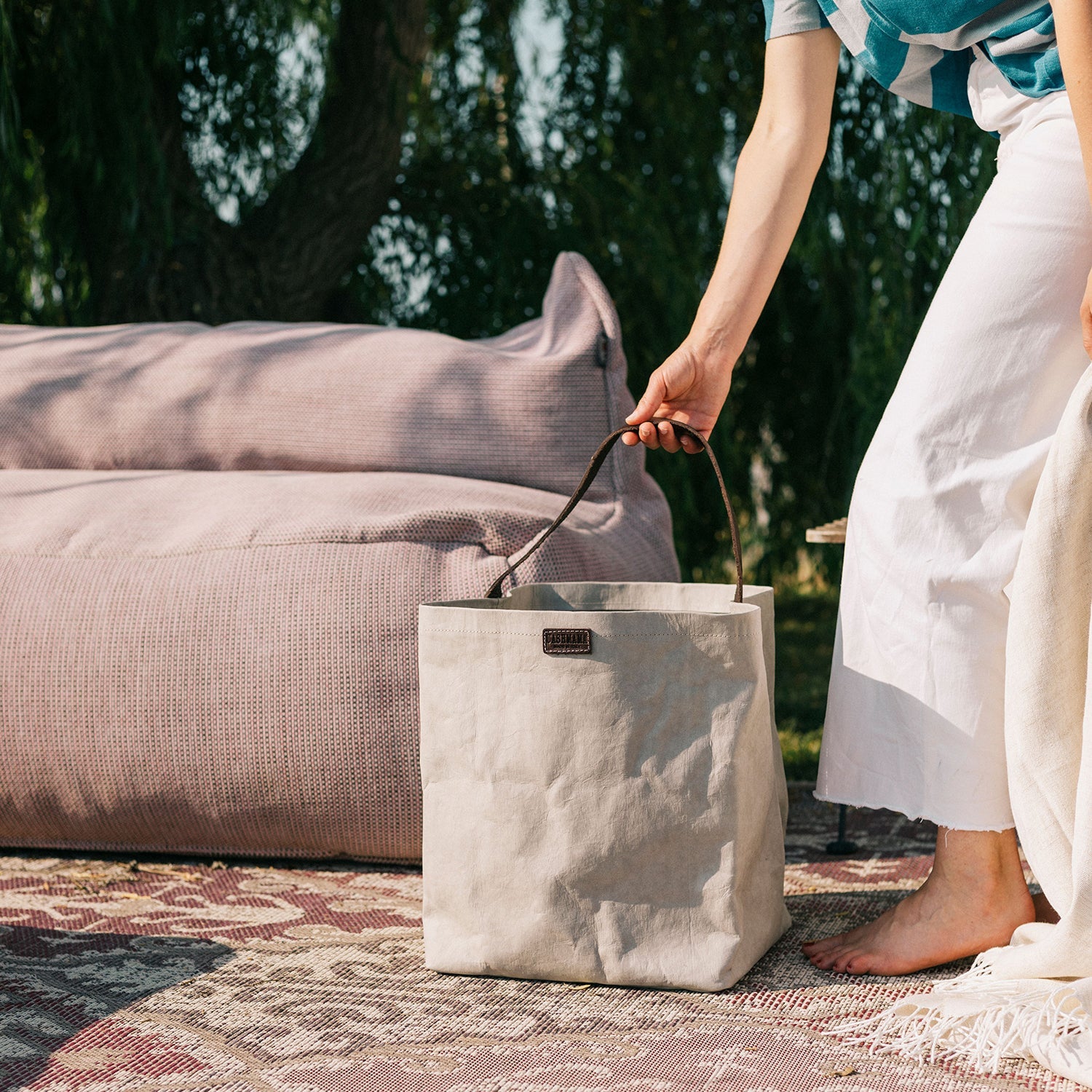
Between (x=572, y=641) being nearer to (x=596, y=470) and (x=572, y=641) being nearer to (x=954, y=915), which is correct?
(x=596, y=470)

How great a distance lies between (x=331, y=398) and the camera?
166 centimetres

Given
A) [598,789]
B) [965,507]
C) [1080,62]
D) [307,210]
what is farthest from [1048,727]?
[307,210]

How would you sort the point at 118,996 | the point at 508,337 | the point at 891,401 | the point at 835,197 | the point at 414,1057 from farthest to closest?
the point at 835,197
the point at 508,337
the point at 891,401
the point at 118,996
the point at 414,1057

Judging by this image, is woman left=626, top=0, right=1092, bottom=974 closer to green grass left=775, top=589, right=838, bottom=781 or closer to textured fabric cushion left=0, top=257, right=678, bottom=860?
textured fabric cushion left=0, top=257, right=678, bottom=860

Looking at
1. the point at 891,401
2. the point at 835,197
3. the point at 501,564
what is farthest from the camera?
the point at 835,197

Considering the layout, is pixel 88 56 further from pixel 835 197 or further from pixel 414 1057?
pixel 414 1057

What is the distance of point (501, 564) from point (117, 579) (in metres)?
0.46

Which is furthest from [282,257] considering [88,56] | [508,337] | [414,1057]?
[414,1057]

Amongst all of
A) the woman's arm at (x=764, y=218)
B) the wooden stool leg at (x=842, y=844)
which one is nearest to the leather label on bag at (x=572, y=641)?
the woman's arm at (x=764, y=218)

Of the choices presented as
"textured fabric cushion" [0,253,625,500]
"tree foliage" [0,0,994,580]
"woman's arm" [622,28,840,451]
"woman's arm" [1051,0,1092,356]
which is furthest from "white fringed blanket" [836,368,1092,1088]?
"tree foliage" [0,0,994,580]

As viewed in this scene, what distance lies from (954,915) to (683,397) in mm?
572

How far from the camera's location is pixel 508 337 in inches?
73.5

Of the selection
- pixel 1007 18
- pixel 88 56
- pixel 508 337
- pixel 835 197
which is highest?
pixel 88 56

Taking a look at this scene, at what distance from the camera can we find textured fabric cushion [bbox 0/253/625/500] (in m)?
1.62
